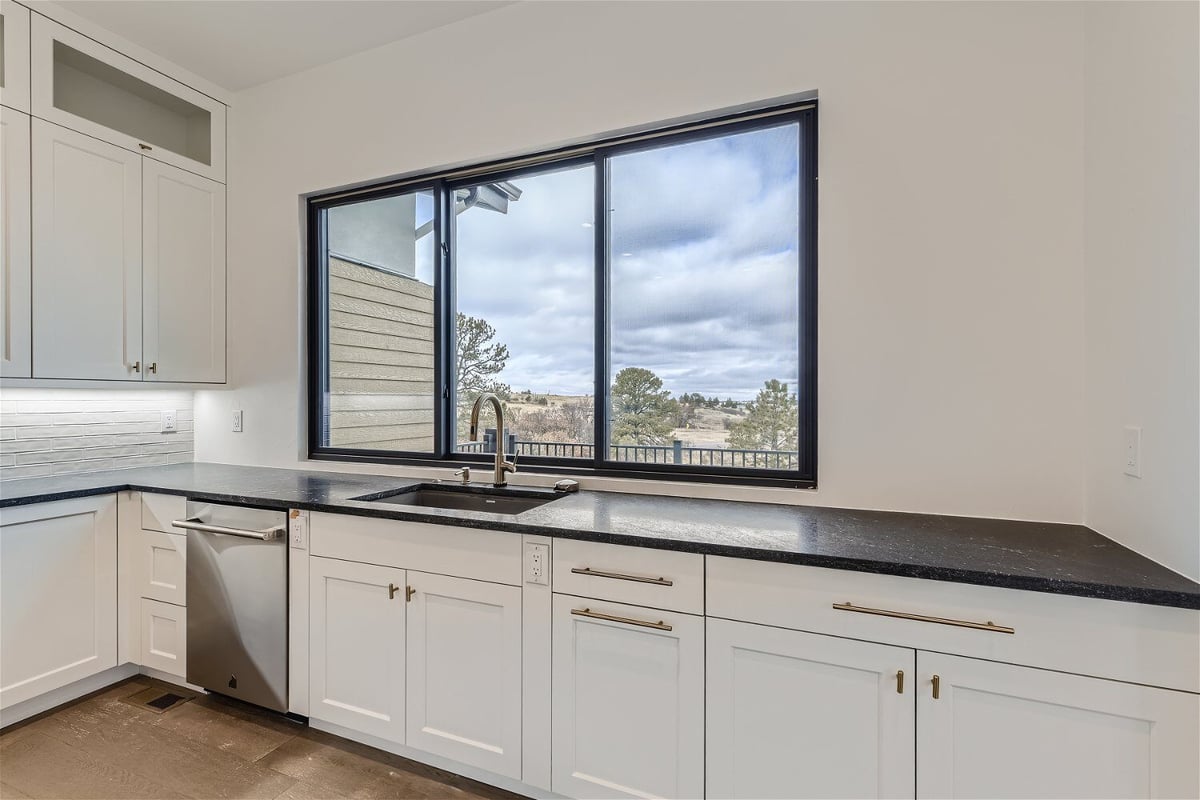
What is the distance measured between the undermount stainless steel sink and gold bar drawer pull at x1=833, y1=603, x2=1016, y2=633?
44.8 inches

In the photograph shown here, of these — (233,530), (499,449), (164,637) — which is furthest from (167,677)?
(499,449)

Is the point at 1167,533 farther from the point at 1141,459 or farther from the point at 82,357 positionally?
the point at 82,357

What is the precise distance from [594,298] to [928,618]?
1586 millimetres

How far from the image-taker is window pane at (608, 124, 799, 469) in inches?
80.4

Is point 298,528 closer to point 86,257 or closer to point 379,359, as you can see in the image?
point 379,359

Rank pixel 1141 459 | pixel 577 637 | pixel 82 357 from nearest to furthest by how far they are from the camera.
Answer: pixel 1141 459, pixel 577 637, pixel 82 357

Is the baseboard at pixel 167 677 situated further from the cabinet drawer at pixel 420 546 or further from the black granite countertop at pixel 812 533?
the cabinet drawer at pixel 420 546

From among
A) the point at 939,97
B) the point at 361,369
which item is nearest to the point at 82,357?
the point at 361,369

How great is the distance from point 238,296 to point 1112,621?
3723 millimetres

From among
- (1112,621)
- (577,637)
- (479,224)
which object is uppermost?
(479,224)

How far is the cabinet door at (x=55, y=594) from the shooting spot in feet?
6.77

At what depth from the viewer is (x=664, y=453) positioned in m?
2.22

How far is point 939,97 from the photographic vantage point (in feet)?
5.85

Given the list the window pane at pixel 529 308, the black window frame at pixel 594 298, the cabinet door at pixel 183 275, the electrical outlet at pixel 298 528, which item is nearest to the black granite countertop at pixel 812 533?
the electrical outlet at pixel 298 528
